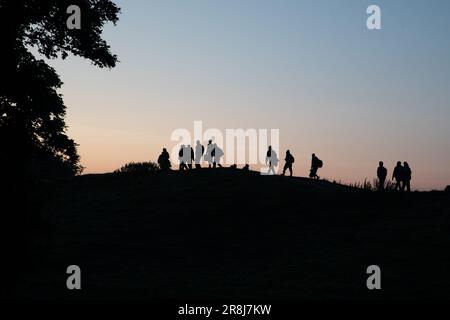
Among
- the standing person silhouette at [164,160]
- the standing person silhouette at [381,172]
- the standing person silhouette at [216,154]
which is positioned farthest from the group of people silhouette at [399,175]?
the standing person silhouette at [164,160]

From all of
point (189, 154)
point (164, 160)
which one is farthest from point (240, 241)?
point (164, 160)

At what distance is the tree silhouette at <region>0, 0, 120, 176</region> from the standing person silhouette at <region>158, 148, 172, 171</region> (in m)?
18.5

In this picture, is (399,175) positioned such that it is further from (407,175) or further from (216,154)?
(216,154)

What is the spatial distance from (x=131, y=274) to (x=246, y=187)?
1297 cm

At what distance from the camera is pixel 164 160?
4550cm

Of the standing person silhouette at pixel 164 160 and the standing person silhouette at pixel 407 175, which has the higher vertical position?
the standing person silhouette at pixel 164 160

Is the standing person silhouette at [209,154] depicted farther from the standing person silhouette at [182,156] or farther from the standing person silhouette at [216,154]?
the standing person silhouette at [182,156]

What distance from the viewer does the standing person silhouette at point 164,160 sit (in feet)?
149

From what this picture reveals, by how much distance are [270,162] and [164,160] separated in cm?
736
